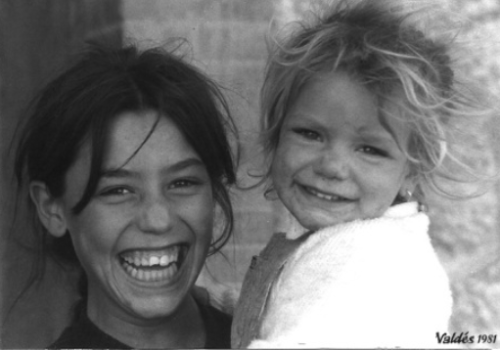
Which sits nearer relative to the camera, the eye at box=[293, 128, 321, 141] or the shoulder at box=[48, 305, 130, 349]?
the eye at box=[293, 128, 321, 141]

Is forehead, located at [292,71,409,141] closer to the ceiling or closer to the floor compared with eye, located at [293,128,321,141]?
closer to the ceiling

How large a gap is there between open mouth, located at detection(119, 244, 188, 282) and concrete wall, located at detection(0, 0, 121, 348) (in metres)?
0.30

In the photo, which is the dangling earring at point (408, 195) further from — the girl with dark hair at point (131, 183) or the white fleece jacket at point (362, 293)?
the girl with dark hair at point (131, 183)

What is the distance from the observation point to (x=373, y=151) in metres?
1.54

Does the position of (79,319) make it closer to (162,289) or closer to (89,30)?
(162,289)

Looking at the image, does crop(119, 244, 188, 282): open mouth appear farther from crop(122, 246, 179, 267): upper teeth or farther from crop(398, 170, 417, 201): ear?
crop(398, 170, 417, 201): ear

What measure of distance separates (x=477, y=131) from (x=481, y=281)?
375 mm

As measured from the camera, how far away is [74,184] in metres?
1.64

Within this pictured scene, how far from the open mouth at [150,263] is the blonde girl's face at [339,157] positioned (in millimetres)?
253

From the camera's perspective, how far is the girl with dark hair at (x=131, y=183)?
1607 mm

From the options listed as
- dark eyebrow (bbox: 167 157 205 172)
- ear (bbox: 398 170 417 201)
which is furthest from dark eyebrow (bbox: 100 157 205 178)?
ear (bbox: 398 170 417 201)

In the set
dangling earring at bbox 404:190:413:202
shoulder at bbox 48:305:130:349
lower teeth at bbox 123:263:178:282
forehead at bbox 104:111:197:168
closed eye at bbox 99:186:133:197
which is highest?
forehead at bbox 104:111:197:168

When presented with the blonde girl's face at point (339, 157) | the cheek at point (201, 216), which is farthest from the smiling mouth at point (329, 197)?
the cheek at point (201, 216)

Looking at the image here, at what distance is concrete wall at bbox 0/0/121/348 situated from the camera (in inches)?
69.2
